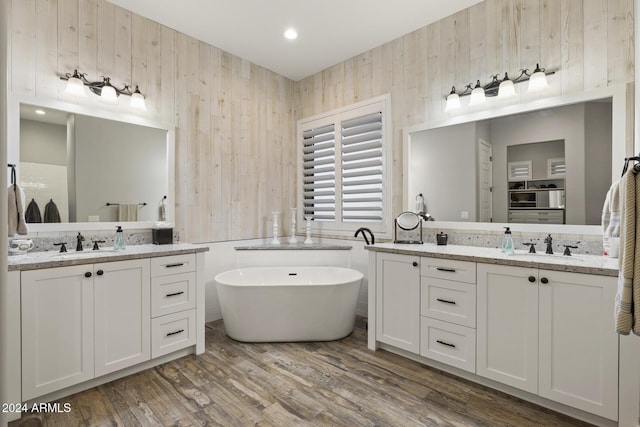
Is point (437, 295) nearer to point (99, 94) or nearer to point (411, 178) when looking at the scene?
point (411, 178)

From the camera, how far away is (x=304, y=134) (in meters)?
4.27

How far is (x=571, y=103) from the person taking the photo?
229cm

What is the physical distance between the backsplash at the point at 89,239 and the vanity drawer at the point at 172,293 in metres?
0.66

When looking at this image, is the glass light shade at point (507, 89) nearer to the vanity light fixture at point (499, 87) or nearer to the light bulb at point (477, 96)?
the vanity light fixture at point (499, 87)

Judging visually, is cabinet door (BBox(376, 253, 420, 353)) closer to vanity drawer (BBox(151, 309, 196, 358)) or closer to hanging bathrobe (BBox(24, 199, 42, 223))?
vanity drawer (BBox(151, 309, 196, 358))

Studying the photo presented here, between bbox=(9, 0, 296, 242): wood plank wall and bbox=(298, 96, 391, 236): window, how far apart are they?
303 millimetres

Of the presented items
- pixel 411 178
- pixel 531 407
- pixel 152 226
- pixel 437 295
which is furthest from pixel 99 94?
pixel 531 407

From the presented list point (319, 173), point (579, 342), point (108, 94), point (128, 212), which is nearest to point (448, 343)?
point (579, 342)

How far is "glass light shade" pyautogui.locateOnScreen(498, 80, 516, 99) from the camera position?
8.20ft

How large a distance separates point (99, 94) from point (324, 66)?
7.91 ft

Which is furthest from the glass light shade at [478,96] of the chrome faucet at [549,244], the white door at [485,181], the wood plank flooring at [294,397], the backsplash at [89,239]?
the backsplash at [89,239]

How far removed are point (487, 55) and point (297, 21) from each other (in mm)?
1725

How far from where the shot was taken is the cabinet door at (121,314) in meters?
2.17

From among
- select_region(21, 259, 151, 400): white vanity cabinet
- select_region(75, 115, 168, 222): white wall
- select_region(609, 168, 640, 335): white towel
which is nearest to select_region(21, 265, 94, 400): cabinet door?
select_region(21, 259, 151, 400): white vanity cabinet
